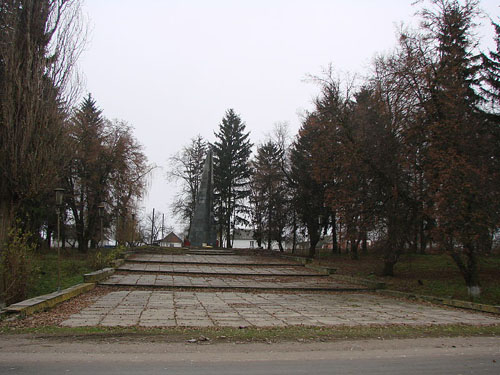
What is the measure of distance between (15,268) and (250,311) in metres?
6.45

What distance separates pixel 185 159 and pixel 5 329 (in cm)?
3853

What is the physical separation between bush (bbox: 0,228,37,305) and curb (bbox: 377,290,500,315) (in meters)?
11.6

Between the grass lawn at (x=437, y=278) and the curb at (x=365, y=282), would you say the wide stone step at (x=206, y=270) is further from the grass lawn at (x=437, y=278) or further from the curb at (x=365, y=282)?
the grass lawn at (x=437, y=278)

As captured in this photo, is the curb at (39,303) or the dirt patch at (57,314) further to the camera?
the curb at (39,303)

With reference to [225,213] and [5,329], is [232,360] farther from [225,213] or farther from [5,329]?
[225,213]

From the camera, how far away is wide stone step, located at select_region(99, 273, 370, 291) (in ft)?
45.4

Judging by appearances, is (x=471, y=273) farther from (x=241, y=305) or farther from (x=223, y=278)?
(x=223, y=278)

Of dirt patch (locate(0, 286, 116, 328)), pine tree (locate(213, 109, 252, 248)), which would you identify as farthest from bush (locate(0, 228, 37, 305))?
pine tree (locate(213, 109, 252, 248))

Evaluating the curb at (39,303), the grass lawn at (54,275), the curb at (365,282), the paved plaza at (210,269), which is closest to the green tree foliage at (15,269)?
the curb at (39,303)

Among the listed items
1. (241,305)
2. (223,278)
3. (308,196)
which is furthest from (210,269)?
(308,196)

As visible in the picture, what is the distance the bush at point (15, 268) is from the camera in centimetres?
1058

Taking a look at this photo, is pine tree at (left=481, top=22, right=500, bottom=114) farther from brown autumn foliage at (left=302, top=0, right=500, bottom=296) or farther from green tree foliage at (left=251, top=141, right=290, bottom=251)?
green tree foliage at (left=251, top=141, right=290, bottom=251)

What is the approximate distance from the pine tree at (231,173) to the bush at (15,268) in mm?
31221

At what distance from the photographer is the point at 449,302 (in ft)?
38.3
